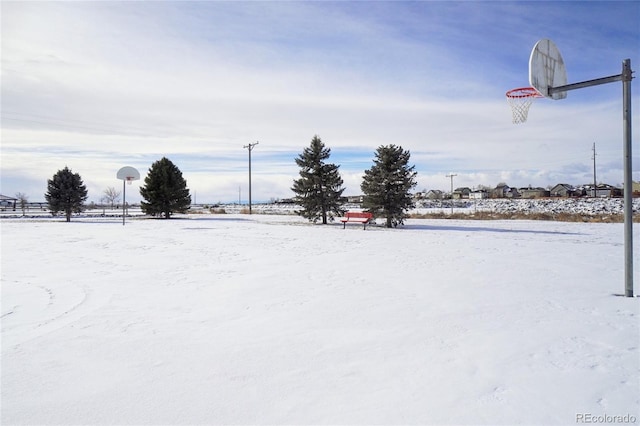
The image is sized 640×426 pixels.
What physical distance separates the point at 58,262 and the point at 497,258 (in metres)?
12.3

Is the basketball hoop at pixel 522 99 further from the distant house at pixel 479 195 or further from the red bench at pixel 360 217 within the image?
the distant house at pixel 479 195

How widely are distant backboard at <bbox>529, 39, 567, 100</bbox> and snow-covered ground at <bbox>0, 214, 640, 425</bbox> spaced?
3.90 m

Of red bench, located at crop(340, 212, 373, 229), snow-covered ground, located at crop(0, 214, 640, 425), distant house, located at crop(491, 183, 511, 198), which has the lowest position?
snow-covered ground, located at crop(0, 214, 640, 425)

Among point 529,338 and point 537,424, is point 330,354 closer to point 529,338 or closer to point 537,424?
point 537,424

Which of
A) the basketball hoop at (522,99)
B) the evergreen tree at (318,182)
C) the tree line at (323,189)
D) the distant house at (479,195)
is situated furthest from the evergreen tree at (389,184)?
the distant house at (479,195)

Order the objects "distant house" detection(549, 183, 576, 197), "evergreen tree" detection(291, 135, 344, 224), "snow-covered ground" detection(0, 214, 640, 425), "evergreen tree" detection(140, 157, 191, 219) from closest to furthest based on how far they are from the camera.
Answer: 1. "snow-covered ground" detection(0, 214, 640, 425)
2. "evergreen tree" detection(291, 135, 344, 224)
3. "evergreen tree" detection(140, 157, 191, 219)
4. "distant house" detection(549, 183, 576, 197)

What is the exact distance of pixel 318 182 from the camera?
84.6ft

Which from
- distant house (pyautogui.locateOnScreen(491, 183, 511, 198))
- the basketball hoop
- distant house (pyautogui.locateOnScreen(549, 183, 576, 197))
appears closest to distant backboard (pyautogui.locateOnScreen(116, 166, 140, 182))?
the basketball hoop

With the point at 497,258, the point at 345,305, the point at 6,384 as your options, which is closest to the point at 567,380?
the point at 345,305

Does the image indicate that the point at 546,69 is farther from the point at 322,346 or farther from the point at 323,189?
the point at 323,189

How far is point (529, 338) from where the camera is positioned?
4.47 metres

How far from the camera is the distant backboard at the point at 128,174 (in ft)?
105

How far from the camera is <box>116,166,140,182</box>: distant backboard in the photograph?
3192 centimetres

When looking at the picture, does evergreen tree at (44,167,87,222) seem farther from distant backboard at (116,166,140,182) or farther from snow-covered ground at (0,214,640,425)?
snow-covered ground at (0,214,640,425)
